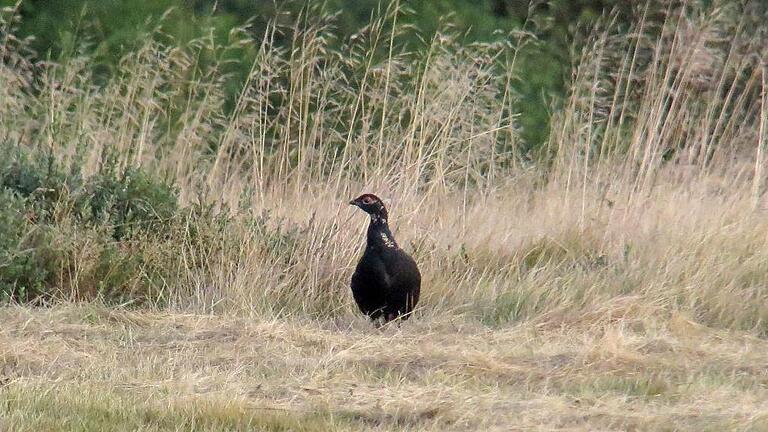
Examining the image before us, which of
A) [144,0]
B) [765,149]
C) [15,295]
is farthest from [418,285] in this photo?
[144,0]

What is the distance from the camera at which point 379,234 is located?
7.57 m

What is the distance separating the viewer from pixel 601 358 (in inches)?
257

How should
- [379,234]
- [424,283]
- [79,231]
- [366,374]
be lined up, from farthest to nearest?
[424,283]
[79,231]
[379,234]
[366,374]

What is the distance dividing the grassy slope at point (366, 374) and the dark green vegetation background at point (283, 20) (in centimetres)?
531

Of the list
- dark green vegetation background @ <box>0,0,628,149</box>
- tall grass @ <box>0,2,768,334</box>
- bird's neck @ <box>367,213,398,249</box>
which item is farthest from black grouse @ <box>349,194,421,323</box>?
dark green vegetation background @ <box>0,0,628,149</box>

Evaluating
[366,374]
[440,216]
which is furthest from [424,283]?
[366,374]

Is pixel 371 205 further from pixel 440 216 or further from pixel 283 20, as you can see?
pixel 283 20

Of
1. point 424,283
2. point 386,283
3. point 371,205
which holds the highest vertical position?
point 371,205

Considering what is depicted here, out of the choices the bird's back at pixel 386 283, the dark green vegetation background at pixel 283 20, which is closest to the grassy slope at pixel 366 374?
the bird's back at pixel 386 283

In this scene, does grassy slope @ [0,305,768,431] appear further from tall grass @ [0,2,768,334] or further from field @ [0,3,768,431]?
tall grass @ [0,2,768,334]

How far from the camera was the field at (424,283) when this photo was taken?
5656mm

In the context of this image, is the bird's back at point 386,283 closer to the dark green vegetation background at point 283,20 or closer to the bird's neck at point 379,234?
the bird's neck at point 379,234

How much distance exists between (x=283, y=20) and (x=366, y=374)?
8.61 metres

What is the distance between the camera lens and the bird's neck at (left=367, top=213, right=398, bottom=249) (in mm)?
7551
